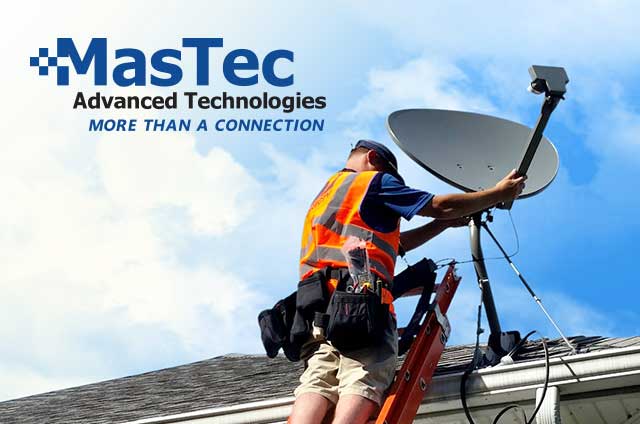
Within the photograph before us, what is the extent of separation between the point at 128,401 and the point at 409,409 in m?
4.31

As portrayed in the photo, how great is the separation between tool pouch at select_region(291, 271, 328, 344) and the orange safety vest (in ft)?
0.18

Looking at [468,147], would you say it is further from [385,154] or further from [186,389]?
[186,389]

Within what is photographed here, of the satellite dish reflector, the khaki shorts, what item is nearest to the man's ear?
the satellite dish reflector

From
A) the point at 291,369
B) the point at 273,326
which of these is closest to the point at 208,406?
the point at 291,369

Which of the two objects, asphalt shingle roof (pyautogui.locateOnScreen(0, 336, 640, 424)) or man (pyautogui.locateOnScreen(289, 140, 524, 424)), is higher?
asphalt shingle roof (pyautogui.locateOnScreen(0, 336, 640, 424))

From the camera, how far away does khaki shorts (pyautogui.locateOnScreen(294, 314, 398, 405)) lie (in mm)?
5609

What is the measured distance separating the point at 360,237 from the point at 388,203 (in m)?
0.23

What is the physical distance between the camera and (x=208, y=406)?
8078mm

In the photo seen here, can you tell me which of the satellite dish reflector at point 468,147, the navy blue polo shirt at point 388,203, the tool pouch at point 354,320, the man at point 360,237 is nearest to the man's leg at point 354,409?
the man at point 360,237

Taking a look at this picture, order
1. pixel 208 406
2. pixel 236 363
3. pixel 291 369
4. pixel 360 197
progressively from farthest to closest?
pixel 236 363, pixel 291 369, pixel 208 406, pixel 360 197

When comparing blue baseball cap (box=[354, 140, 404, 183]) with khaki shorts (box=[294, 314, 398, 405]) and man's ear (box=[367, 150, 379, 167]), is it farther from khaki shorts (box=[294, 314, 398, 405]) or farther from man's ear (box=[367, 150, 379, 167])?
khaki shorts (box=[294, 314, 398, 405])

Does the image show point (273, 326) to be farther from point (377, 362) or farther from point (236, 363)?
point (236, 363)

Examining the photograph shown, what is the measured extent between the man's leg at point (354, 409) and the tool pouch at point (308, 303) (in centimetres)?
48

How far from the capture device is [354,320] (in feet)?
18.2
